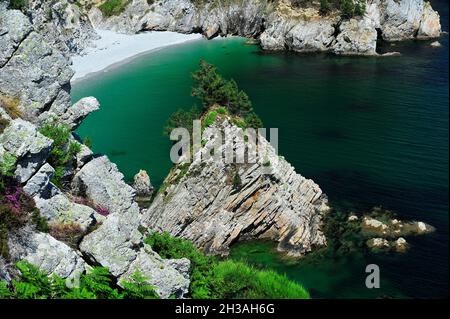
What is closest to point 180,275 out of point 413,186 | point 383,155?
point 413,186

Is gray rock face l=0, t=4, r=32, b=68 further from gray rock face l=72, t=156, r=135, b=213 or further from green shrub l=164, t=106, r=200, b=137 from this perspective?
green shrub l=164, t=106, r=200, b=137

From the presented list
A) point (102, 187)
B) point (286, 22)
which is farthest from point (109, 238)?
point (286, 22)

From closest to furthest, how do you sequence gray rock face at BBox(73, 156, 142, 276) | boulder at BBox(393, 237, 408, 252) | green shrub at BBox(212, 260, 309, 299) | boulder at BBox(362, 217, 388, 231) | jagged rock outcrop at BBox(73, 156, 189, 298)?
jagged rock outcrop at BBox(73, 156, 189, 298)
gray rock face at BBox(73, 156, 142, 276)
green shrub at BBox(212, 260, 309, 299)
boulder at BBox(393, 237, 408, 252)
boulder at BBox(362, 217, 388, 231)

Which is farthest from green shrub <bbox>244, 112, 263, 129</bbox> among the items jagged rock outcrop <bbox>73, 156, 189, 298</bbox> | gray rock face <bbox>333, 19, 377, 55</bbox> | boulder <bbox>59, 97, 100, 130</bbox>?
gray rock face <bbox>333, 19, 377, 55</bbox>

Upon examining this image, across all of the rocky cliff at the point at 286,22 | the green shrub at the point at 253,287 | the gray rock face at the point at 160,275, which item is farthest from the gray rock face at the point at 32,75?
the rocky cliff at the point at 286,22

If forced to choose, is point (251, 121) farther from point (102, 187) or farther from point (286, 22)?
point (286, 22)

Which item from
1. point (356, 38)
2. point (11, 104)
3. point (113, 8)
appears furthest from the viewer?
point (113, 8)
